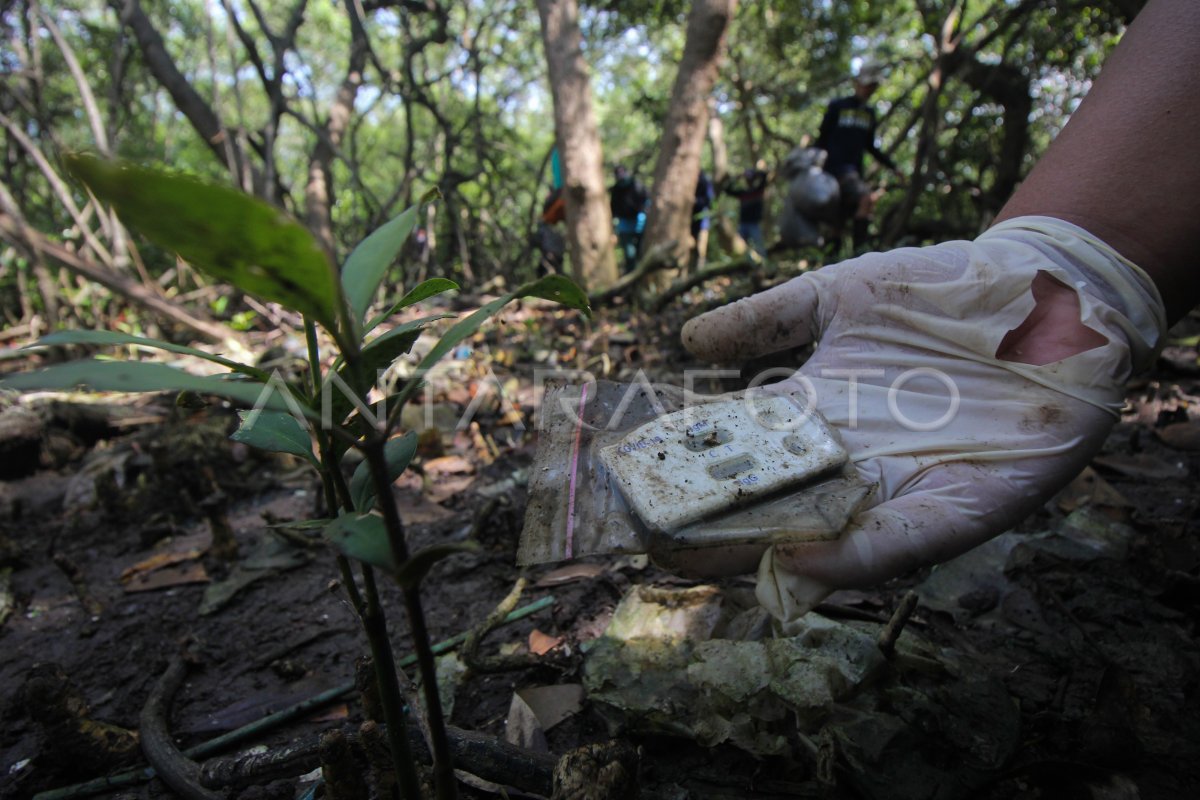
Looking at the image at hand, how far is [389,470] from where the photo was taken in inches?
35.1

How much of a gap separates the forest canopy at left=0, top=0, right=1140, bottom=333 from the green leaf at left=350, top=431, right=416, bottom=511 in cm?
51

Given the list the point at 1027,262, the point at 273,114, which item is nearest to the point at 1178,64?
the point at 1027,262

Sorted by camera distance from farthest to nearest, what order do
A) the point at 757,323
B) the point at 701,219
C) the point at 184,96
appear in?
1. the point at 701,219
2. the point at 184,96
3. the point at 757,323

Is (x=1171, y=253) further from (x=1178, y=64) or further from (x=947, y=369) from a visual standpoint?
(x=947, y=369)

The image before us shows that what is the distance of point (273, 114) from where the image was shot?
484 centimetres

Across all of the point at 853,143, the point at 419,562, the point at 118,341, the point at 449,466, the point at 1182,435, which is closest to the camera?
the point at 419,562

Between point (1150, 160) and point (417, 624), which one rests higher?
point (1150, 160)

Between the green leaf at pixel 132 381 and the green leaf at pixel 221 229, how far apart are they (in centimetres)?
9

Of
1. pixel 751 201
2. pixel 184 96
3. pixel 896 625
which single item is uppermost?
pixel 184 96

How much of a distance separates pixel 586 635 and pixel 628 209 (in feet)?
20.0

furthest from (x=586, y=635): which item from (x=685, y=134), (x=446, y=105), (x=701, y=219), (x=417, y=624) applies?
(x=446, y=105)

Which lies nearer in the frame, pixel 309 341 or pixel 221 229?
pixel 221 229

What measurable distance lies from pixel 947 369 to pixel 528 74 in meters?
11.7

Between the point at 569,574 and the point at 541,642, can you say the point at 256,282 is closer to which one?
the point at 541,642
